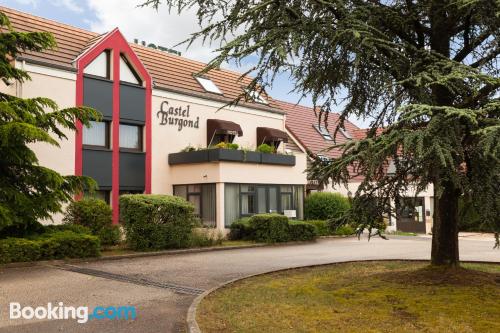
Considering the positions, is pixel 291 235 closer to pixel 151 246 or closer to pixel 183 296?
pixel 151 246

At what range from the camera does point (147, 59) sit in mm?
23656

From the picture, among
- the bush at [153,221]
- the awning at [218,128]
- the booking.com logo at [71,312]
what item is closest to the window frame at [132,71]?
the awning at [218,128]

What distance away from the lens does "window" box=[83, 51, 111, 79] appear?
20016 millimetres

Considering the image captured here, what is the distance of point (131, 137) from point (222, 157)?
4.02m

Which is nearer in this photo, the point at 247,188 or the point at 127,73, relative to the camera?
the point at 127,73

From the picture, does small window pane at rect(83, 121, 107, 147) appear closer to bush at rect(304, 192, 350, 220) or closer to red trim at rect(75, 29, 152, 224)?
red trim at rect(75, 29, 152, 224)

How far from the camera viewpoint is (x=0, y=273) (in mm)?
11688

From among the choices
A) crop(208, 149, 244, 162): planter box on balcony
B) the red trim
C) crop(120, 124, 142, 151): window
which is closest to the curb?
crop(208, 149, 244, 162): planter box on balcony

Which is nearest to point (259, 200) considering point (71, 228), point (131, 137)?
point (131, 137)

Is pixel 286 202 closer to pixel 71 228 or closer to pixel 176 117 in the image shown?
pixel 176 117

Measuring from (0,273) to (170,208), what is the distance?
20.9 feet

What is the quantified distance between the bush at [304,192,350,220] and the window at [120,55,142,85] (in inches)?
425

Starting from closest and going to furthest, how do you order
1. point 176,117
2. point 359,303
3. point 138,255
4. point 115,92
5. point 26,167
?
point 359,303 → point 26,167 → point 138,255 → point 115,92 → point 176,117

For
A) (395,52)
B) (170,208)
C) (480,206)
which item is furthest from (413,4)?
(170,208)
